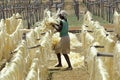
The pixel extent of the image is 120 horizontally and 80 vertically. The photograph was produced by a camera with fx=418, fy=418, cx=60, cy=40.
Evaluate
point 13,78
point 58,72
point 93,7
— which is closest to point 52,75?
point 58,72

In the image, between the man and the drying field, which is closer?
the drying field

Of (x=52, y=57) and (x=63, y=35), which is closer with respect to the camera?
(x=63, y=35)

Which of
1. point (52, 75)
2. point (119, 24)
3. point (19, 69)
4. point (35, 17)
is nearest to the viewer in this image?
point (19, 69)

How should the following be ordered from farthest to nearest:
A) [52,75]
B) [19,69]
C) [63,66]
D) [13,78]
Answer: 1. [63,66]
2. [52,75]
3. [19,69]
4. [13,78]

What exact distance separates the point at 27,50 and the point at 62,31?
209 cm

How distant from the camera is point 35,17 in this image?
3388cm

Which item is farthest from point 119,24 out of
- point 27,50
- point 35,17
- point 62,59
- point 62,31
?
point 35,17

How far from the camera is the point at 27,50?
40.0 ft

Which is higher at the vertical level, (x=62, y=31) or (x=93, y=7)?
(x=62, y=31)

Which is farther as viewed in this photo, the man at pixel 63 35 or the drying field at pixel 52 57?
the man at pixel 63 35

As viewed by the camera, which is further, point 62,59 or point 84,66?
point 62,59

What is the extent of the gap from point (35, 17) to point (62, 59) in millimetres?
18697

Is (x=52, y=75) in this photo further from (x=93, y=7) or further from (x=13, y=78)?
(x=93, y=7)

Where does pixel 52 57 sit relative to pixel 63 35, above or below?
below
